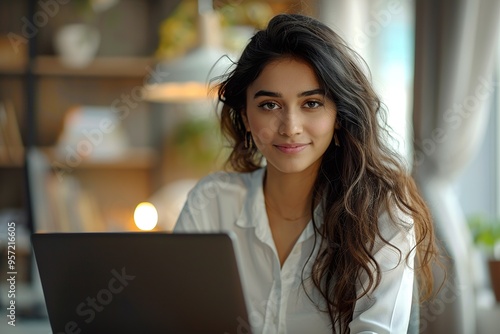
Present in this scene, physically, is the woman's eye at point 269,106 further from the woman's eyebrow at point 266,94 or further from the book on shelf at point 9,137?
the book on shelf at point 9,137

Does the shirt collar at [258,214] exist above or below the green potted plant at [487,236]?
above

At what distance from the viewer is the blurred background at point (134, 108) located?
3.29 meters

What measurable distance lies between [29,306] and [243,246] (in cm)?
112

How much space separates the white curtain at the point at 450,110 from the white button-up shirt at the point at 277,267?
0.97 metres

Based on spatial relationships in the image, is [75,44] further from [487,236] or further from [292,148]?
[292,148]

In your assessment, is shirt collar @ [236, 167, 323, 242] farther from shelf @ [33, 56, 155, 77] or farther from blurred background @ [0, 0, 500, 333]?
shelf @ [33, 56, 155, 77]

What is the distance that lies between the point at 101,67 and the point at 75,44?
0.66ft

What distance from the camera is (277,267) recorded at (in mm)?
1885

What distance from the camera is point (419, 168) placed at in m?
2.84

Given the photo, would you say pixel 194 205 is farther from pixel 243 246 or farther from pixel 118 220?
pixel 118 220

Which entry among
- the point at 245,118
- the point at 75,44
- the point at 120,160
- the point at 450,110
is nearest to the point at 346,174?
the point at 245,118

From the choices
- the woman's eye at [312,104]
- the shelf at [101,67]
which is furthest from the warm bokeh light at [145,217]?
the shelf at [101,67]

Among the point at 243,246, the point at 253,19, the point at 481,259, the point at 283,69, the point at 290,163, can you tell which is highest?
the point at 253,19

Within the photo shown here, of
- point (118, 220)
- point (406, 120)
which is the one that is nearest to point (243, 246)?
point (406, 120)
